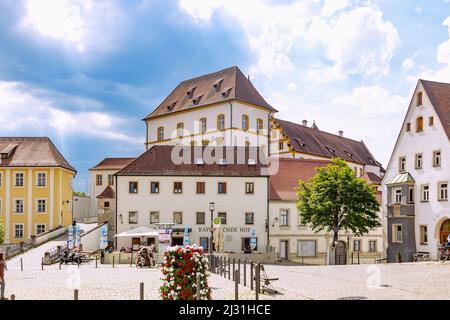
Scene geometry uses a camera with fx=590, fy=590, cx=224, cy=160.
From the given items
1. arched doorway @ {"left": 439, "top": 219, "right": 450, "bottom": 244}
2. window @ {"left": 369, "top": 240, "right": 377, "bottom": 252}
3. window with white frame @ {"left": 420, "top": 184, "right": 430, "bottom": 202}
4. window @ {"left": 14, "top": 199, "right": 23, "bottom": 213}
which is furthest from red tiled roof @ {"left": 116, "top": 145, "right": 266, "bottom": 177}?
arched doorway @ {"left": 439, "top": 219, "right": 450, "bottom": 244}

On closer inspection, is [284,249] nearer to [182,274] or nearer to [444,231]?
[444,231]

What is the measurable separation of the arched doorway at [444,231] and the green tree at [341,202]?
15.6ft

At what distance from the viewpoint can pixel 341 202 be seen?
139 feet

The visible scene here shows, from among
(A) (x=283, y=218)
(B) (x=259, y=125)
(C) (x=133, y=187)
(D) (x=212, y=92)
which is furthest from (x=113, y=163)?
(A) (x=283, y=218)

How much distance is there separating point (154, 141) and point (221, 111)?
11180 mm

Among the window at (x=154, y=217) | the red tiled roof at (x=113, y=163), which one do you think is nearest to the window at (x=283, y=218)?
the window at (x=154, y=217)

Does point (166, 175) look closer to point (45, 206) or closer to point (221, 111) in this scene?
point (45, 206)

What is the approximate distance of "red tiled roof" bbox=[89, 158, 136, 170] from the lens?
8125 centimetres

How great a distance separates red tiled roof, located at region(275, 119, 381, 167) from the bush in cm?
5782

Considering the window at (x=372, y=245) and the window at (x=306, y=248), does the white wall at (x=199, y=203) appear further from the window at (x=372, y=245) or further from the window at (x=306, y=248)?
the window at (x=372, y=245)

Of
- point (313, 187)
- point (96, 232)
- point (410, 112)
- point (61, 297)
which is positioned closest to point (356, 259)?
point (313, 187)

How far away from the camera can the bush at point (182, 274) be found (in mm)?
16109

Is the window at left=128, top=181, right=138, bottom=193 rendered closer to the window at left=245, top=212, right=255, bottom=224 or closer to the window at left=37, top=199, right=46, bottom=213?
the window at left=245, top=212, right=255, bottom=224
